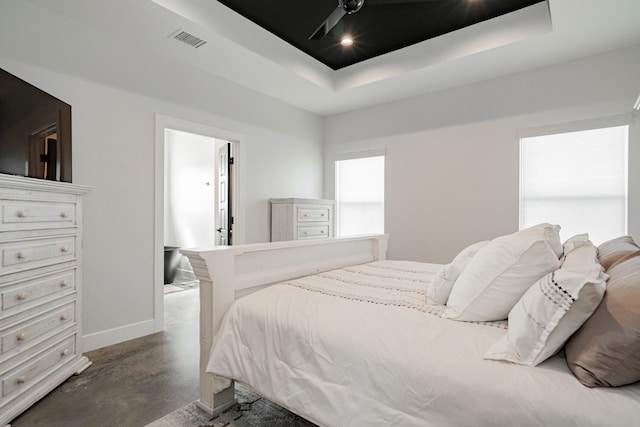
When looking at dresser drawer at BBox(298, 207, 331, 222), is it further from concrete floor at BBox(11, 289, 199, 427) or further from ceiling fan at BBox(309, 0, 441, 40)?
ceiling fan at BBox(309, 0, 441, 40)

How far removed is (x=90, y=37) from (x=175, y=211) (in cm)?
355

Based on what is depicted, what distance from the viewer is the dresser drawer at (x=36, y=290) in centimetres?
179

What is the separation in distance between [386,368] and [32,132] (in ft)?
8.24

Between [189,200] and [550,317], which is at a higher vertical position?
[189,200]

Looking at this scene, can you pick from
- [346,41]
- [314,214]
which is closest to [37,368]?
[314,214]

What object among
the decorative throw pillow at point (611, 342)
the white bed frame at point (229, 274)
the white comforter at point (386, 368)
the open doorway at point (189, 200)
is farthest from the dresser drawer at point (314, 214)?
the decorative throw pillow at point (611, 342)

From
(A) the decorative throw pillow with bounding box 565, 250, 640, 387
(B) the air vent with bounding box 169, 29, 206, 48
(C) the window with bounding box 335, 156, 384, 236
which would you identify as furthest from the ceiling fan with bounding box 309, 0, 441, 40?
(C) the window with bounding box 335, 156, 384, 236

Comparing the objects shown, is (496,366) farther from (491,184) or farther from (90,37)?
(90,37)

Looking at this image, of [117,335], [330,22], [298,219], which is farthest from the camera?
[298,219]

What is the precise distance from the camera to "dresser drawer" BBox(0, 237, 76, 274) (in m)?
1.80

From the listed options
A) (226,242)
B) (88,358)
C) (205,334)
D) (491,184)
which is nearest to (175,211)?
(226,242)

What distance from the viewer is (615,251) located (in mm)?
1574

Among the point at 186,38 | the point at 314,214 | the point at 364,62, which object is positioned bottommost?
the point at 314,214

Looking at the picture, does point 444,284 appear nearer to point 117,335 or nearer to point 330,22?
point 330,22
